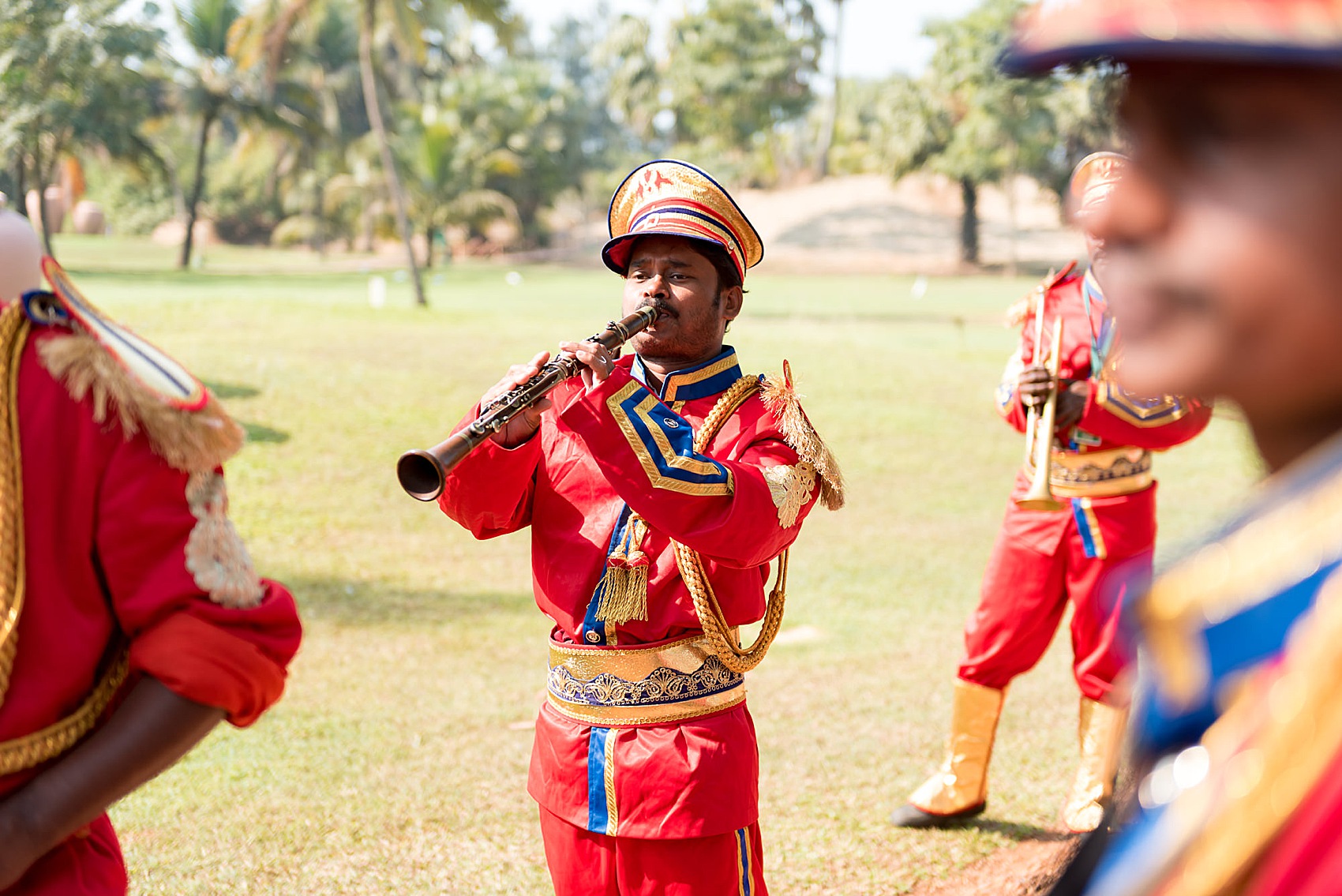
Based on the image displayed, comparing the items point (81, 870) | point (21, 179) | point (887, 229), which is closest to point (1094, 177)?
point (81, 870)

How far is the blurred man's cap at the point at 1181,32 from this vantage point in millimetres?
905


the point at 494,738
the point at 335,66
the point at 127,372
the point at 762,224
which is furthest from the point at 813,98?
the point at 127,372

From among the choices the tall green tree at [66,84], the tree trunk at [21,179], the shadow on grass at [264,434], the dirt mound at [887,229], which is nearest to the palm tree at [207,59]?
the tall green tree at [66,84]

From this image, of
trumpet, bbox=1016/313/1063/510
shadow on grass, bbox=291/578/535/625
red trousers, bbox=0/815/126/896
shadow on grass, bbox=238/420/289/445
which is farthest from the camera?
shadow on grass, bbox=238/420/289/445

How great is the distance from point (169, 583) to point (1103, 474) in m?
4.29

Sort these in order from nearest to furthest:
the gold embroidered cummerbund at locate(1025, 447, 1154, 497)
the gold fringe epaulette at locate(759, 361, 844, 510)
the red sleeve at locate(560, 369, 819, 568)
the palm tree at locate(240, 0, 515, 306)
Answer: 1. the red sleeve at locate(560, 369, 819, 568)
2. the gold fringe epaulette at locate(759, 361, 844, 510)
3. the gold embroidered cummerbund at locate(1025, 447, 1154, 497)
4. the palm tree at locate(240, 0, 515, 306)

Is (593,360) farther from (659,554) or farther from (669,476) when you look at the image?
(659,554)

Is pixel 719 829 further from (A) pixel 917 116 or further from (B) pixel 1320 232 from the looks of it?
(A) pixel 917 116

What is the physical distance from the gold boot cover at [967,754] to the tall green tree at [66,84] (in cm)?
2322

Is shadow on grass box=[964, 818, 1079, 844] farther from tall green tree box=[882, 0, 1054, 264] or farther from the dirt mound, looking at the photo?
tall green tree box=[882, 0, 1054, 264]

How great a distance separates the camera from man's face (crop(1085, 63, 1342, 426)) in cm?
95

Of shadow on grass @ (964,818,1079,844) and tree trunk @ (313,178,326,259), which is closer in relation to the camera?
shadow on grass @ (964,818,1079,844)

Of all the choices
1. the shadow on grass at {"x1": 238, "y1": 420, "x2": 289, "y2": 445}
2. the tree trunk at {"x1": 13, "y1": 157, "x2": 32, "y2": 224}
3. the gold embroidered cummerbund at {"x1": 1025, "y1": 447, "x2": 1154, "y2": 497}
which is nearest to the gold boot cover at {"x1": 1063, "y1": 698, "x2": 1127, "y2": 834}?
the gold embroidered cummerbund at {"x1": 1025, "y1": 447, "x2": 1154, "y2": 497}

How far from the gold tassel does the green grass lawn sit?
28.3 inches
